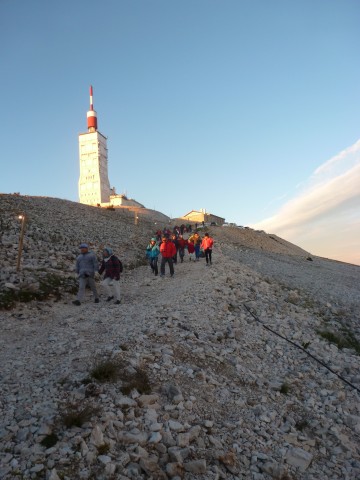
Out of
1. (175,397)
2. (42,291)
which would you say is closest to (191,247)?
(42,291)

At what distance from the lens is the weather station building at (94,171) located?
307 ft

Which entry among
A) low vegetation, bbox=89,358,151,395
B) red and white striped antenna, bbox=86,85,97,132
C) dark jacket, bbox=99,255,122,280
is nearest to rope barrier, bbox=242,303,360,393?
dark jacket, bbox=99,255,122,280

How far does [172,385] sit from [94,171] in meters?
95.6

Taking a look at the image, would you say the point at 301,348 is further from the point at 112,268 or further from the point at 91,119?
the point at 91,119

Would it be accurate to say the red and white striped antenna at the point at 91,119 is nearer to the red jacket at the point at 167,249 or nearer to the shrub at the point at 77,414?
the red jacket at the point at 167,249

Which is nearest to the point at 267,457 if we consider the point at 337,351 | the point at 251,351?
the point at 251,351

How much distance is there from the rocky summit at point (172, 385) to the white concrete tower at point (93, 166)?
80961mm

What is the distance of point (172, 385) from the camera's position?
7.26m

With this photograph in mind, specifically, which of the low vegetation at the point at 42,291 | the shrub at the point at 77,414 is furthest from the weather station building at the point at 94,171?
the shrub at the point at 77,414

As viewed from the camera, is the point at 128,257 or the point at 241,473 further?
the point at 128,257

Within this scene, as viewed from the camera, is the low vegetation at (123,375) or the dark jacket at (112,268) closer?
the low vegetation at (123,375)

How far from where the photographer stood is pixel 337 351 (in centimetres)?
1250

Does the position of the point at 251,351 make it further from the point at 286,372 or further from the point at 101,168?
the point at 101,168

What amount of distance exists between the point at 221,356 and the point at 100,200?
87695mm
